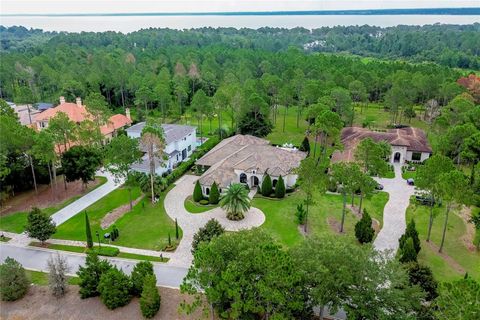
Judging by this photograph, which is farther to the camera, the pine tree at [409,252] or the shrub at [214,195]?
the shrub at [214,195]

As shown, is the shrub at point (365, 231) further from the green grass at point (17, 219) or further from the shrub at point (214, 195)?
the green grass at point (17, 219)

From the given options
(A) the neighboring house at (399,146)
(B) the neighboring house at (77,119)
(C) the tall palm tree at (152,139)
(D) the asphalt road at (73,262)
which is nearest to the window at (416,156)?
(A) the neighboring house at (399,146)

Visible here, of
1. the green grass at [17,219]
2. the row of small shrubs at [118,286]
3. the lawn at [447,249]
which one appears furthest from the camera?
the green grass at [17,219]

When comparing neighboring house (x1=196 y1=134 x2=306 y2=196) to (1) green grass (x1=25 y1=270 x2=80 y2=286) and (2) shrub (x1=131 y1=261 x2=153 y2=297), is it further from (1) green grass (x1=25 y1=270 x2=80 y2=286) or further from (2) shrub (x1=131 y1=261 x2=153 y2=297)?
(1) green grass (x1=25 y1=270 x2=80 y2=286)

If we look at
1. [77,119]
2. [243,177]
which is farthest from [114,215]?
[77,119]

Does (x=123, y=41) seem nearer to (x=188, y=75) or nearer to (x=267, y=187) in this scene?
(x=188, y=75)
